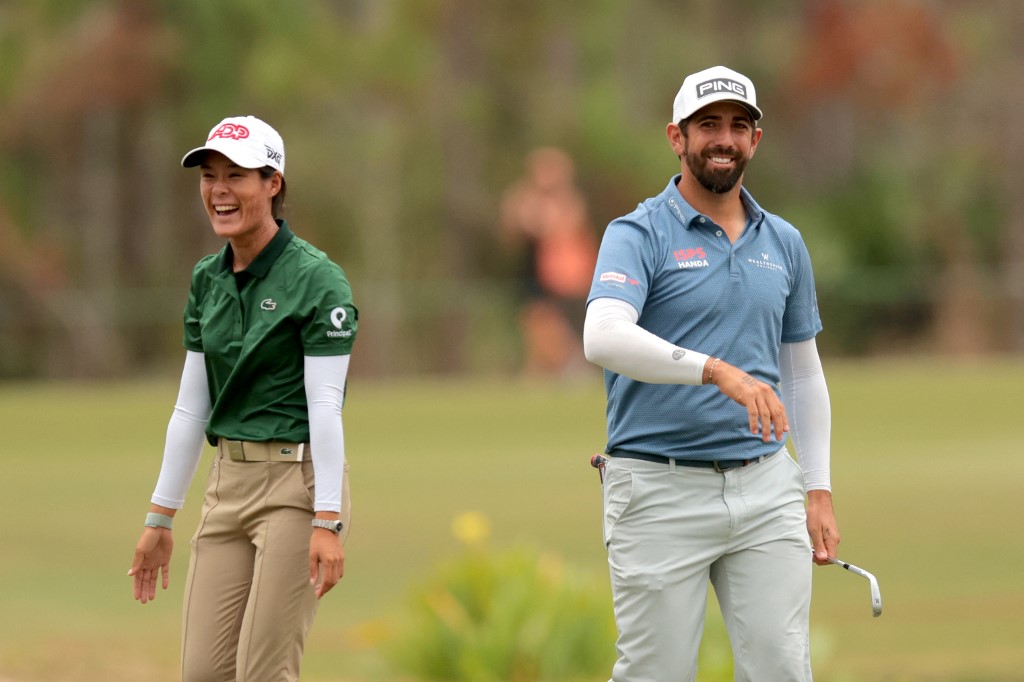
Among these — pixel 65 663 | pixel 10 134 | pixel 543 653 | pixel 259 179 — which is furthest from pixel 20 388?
pixel 259 179

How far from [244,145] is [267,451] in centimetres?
93

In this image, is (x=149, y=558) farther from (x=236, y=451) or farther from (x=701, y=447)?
(x=701, y=447)

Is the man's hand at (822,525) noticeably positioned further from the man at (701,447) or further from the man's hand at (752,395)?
the man's hand at (752,395)

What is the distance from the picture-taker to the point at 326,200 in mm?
32594

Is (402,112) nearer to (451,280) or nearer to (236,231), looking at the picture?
(451,280)

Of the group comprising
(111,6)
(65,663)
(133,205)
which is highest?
(111,6)

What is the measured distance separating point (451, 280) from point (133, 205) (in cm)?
644

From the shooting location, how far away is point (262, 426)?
5332 mm

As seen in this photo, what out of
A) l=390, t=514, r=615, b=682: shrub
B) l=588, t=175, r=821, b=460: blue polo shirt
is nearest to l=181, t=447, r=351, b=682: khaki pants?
l=588, t=175, r=821, b=460: blue polo shirt

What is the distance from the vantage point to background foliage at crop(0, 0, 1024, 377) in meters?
28.9

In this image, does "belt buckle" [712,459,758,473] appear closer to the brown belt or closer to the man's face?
the man's face

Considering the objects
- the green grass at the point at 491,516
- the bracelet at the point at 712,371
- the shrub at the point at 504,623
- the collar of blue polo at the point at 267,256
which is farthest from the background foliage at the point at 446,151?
the bracelet at the point at 712,371

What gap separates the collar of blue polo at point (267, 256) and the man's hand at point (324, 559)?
A: 832 millimetres

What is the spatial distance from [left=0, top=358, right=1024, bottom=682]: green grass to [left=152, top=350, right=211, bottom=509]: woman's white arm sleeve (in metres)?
2.88
